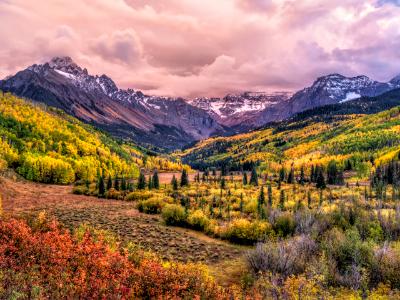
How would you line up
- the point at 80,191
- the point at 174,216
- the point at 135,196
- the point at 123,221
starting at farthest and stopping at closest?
the point at 80,191
the point at 135,196
the point at 123,221
the point at 174,216

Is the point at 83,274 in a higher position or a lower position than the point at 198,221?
higher

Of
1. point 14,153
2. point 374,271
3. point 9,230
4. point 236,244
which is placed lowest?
point 236,244

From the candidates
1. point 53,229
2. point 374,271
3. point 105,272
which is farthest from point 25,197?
point 374,271

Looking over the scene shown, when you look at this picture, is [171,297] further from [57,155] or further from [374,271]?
[57,155]

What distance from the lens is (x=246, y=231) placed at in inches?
2148

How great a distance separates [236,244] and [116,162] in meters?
144

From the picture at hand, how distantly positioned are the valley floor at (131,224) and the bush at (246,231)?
2026 millimetres

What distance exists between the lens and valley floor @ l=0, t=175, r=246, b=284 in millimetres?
44844

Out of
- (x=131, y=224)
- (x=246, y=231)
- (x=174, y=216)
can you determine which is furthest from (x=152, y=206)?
(x=246, y=231)

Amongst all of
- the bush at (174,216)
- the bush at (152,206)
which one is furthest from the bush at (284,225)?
the bush at (152,206)

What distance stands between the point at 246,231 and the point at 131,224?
24972 mm

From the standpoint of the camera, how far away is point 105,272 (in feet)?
77.7

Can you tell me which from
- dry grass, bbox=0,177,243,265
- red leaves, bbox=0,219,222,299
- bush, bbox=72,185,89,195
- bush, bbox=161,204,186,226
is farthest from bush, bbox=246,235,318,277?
bush, bbox=72,185,89,195

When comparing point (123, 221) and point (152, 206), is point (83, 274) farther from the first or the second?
point (152, 206)
